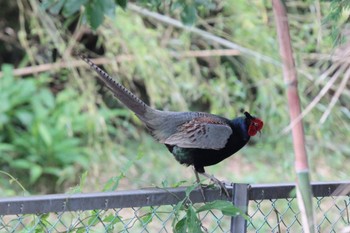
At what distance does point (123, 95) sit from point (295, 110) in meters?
2.14

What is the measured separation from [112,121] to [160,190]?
17.3 ft

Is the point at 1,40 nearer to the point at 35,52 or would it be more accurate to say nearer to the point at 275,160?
the point at 35,52

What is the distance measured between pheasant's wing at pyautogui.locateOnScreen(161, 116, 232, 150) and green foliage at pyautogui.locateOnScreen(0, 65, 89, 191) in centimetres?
411

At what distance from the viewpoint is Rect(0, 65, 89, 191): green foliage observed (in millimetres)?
8023

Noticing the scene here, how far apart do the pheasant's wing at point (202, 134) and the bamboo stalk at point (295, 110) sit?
6.78 feet

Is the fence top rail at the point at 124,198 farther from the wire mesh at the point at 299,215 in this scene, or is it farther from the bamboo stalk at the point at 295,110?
the bamboo stalk at the point at 295,110

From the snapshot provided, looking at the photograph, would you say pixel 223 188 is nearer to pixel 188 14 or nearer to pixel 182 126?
pixel 188 14

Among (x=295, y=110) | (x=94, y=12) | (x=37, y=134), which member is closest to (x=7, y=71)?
(x=37, y=134)

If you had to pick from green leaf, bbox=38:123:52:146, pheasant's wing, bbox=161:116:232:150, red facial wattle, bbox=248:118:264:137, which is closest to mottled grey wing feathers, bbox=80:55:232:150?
pheasant's wing, bbox=161:116:232:150

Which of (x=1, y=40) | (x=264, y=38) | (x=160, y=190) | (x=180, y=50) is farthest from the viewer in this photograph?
(x=1, y=40)

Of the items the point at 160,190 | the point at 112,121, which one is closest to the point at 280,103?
the point at 112,121

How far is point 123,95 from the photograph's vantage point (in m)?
3.72

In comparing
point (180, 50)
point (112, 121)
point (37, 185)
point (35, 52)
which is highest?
point (180, 50)

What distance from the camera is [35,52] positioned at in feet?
25.7
